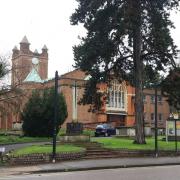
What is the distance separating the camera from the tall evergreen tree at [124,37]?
3900 centimetres

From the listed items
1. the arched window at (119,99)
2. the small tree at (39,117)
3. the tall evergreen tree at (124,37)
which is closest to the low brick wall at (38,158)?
the tall evergreen tree at (124,37)

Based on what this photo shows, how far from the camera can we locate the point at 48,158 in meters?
27.6

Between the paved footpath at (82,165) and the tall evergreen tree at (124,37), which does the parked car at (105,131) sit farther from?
the paved footpath at (82,165)

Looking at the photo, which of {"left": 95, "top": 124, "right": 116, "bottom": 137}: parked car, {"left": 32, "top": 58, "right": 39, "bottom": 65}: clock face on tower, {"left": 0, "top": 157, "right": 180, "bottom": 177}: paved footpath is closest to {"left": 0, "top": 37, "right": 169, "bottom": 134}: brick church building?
{"left": 95, "top": 124, "right": 116, "bottom": 137}: parked car

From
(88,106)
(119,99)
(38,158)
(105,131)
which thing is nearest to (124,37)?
(38,158)

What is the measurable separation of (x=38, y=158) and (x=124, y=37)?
17421 mm

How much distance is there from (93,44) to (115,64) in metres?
4.14

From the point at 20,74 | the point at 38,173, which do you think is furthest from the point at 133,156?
the point at 20,74

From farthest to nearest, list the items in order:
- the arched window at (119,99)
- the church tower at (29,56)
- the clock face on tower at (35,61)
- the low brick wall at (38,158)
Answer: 1. the clock face on tower at (35,61)
2. the church tower at (29,56)
3. the arched window at (119,99)
4. the low brick wall at (38,158)

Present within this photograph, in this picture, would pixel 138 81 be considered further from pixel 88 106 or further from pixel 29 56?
Answer: pixel 29 56

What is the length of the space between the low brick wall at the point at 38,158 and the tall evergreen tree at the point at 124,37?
36.2 ft

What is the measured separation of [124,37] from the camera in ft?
136

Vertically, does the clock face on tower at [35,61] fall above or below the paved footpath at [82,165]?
above

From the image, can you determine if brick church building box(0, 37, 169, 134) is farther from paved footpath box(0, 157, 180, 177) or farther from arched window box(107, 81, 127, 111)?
paved footpath box(0, 157, 180, 177)
